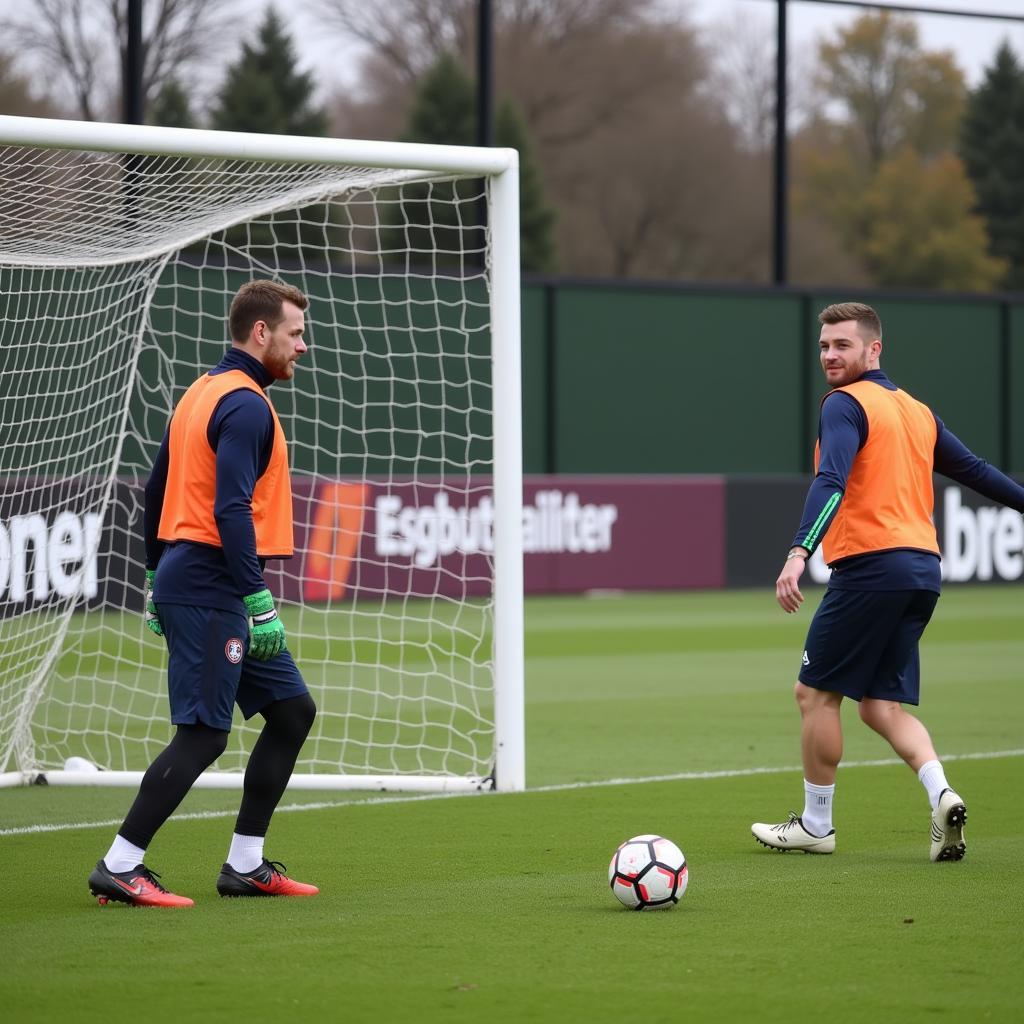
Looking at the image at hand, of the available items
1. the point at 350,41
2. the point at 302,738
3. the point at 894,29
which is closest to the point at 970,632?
the point at 302,738

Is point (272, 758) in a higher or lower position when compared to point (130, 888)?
higher

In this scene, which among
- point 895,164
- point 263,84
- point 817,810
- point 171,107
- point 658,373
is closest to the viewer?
point 817,810

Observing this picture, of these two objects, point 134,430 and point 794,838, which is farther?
point 134,430

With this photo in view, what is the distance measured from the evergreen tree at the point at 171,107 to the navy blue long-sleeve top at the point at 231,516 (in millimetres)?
24623

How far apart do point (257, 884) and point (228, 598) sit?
984 mm

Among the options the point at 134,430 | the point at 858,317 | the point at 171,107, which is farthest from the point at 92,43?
the point at 858,317

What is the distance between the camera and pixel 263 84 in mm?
31172

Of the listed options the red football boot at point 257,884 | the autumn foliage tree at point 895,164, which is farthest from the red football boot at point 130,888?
the autumn foliage tree at point 895,164

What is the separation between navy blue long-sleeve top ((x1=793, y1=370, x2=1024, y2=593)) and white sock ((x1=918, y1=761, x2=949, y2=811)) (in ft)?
2.11

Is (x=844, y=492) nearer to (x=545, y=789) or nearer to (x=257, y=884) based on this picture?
(x=257, y=884)

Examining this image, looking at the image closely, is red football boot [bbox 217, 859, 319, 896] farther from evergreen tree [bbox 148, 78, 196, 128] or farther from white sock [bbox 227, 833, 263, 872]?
evergreen tree [bbox 148, 78, 196, 128]

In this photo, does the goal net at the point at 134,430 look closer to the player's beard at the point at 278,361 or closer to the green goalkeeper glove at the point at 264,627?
the player's beard at the point at 278,361

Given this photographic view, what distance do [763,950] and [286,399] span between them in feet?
49.3

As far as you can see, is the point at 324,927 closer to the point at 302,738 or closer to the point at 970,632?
the point at 302,738
